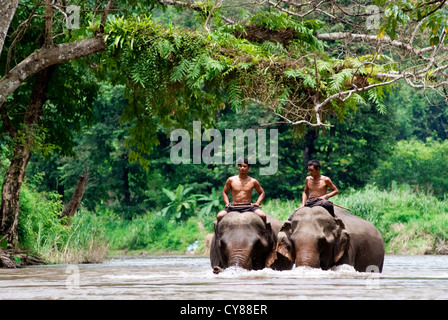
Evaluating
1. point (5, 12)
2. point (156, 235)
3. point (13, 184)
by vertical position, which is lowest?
point (156, 235)

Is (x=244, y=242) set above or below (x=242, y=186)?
below

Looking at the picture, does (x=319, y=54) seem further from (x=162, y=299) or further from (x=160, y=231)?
(x=160, y=231)

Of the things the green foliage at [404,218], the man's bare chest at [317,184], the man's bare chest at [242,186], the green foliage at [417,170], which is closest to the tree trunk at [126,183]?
the green foliage at [404,218]

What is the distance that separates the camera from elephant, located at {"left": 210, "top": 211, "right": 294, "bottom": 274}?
1313 centimetres

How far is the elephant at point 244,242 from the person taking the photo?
43.1 ft

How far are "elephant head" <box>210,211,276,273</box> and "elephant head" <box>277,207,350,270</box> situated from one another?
419mm

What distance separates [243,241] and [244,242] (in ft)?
0.08

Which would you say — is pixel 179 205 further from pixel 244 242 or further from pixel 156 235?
pixel 244 242

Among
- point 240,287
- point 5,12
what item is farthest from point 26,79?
point 240,287

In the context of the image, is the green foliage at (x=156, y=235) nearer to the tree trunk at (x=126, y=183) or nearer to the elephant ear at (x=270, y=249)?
the tree trunk at (x=126, y=183)

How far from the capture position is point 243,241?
1321 centimetres

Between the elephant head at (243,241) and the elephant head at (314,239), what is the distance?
419 mm

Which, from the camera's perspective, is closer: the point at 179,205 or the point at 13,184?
the point at 13,184

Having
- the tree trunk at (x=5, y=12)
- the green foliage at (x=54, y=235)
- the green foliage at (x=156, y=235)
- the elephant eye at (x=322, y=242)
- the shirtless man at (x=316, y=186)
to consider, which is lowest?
the green foliage at (x=156, y=235)
